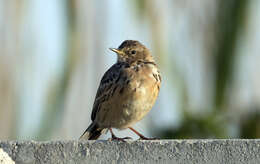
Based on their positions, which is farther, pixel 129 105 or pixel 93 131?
pixel 93 131

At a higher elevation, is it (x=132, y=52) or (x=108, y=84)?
(x=132, y=52)

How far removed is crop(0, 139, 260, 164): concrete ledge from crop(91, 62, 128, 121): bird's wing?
234 cm

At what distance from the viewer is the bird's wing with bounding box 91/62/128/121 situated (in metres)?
5.84

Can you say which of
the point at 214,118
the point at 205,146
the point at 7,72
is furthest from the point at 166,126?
the point at 205,146

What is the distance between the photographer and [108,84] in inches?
233

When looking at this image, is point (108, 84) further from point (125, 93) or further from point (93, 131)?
point (93, 131)

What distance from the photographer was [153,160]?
3.38 metres

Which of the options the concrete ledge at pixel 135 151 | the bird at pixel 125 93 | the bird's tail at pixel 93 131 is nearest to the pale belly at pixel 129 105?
the bird at pixel 125 93

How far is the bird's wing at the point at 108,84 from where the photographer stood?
230 inches

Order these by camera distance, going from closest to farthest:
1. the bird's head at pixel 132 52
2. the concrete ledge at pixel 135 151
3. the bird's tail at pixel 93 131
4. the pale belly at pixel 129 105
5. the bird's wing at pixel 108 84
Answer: the concrete ledge at pixel 135 151 → the pale belly at pixel 129 105 → the bird's wing at pixel 108 84 → the bird's tail at pixel 93 131 → the bird's head at pixel 132 52

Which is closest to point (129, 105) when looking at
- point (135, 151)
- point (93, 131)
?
point (93, 131)

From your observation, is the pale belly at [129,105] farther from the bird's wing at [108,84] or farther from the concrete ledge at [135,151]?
the concrete ledge at [135,151]

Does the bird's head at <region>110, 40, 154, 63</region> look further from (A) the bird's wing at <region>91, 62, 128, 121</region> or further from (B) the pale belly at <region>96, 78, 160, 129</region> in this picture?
(B) the pale belly at <region>96, 78, 160, 129</region>

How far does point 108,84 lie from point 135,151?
2499 millimetres
